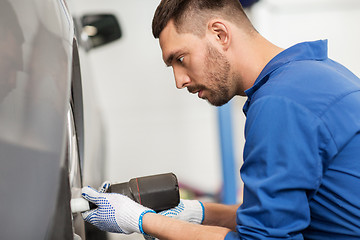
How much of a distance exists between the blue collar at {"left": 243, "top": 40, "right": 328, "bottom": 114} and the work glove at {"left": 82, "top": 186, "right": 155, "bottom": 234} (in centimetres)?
46

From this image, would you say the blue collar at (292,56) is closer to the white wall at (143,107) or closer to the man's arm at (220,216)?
the man's arm at (220,216)

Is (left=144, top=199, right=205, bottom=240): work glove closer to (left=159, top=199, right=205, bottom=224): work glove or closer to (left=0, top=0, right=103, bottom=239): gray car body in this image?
(left=159, top=199, right=205, bottom=224): work glove

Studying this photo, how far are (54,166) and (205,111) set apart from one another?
2984 millimetres

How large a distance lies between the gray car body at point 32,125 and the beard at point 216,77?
57cm

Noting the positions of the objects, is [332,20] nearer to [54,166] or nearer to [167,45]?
[167,45]

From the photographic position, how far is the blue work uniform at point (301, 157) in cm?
97

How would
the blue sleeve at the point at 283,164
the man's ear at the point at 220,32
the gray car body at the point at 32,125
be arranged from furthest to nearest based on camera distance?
the man's ear at the point at 220,32, the blue sleeve at the point at 283,164, the gray car body at the point at 32,125

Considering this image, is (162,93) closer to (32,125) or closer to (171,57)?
(171,57)

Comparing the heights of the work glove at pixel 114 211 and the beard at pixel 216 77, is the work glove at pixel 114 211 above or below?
below

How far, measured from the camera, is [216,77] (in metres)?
1.31

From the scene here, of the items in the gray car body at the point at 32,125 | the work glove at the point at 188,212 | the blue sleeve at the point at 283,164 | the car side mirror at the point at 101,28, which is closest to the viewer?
the gray car body at the point at 32,125

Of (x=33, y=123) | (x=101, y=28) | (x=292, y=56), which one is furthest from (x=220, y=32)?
(x=101, y=28)

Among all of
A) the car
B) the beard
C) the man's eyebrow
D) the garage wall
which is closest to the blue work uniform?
the beard

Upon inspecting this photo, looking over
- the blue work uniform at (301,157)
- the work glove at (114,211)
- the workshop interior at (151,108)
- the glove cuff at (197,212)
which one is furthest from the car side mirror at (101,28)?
the blue work uniform at (301,157)
